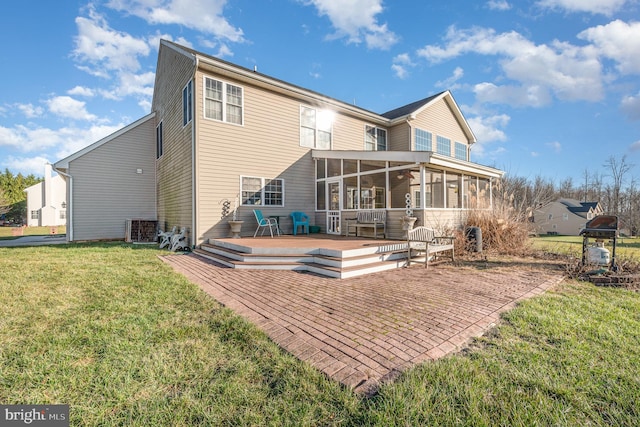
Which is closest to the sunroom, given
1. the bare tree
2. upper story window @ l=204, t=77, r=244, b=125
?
upper story window @ l=204, t=77, r=244, b=125

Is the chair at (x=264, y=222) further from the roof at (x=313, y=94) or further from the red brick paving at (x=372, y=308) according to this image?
the roof at (x=313, y=94)

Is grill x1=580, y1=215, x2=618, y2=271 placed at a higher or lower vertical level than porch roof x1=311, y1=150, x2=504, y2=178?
lower

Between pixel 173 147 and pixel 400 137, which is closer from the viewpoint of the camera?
pixel 173 147

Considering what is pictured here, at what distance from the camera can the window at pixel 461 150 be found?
704 inches

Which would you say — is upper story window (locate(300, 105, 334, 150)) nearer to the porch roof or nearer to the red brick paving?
the porch roof

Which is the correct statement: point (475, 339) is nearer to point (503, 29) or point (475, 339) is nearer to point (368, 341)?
point (368, 341)

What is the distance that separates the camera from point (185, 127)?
10.1m

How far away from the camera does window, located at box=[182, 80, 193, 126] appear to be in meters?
9.72

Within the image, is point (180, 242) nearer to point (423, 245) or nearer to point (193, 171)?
point (193, 171)

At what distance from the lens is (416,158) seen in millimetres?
8539

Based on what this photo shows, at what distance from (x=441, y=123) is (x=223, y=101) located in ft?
41.9

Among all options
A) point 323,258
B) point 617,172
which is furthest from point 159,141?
point 617,172

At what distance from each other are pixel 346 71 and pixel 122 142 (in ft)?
38.7

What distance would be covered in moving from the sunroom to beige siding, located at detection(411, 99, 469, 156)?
4.11 m
